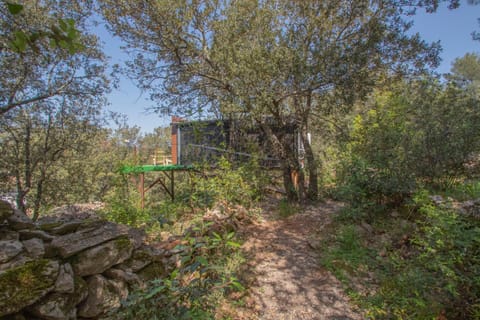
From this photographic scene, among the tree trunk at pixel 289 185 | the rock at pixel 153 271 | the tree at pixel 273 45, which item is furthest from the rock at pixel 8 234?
the tree trunk at pixel 289 185

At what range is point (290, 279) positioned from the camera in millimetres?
2828

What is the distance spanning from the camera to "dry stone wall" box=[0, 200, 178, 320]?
1.75 meters

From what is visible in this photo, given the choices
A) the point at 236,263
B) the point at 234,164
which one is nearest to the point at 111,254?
the point at 236,263

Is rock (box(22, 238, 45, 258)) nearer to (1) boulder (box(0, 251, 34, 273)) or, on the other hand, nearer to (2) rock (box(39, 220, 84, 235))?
(1) boulder (box(0, 251, 34, 273))

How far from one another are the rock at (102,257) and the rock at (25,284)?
212 mm

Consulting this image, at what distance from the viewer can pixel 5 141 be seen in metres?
5.47

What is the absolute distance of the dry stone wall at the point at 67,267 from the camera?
1.75m

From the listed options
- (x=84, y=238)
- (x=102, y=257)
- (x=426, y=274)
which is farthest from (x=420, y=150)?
(x=84, y=238)

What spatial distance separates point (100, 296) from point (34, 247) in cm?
69

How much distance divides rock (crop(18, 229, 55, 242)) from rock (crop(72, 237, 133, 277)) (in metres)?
0.33

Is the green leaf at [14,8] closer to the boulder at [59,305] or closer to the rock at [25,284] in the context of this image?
the rock at [25,284]

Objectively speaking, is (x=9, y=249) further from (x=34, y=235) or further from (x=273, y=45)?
(x=273, y=45)

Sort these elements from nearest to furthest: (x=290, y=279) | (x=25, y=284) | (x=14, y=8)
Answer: (x=14, y=8) → (x=25, y=284) → (x=290, y=279)

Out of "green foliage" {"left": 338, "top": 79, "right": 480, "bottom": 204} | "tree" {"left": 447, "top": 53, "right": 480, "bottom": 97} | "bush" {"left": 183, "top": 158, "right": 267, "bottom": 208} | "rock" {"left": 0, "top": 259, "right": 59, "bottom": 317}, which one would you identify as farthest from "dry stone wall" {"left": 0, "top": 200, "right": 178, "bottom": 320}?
"tree" {"left": 447, "top": 53, "right": 480, "bottom": 97}
